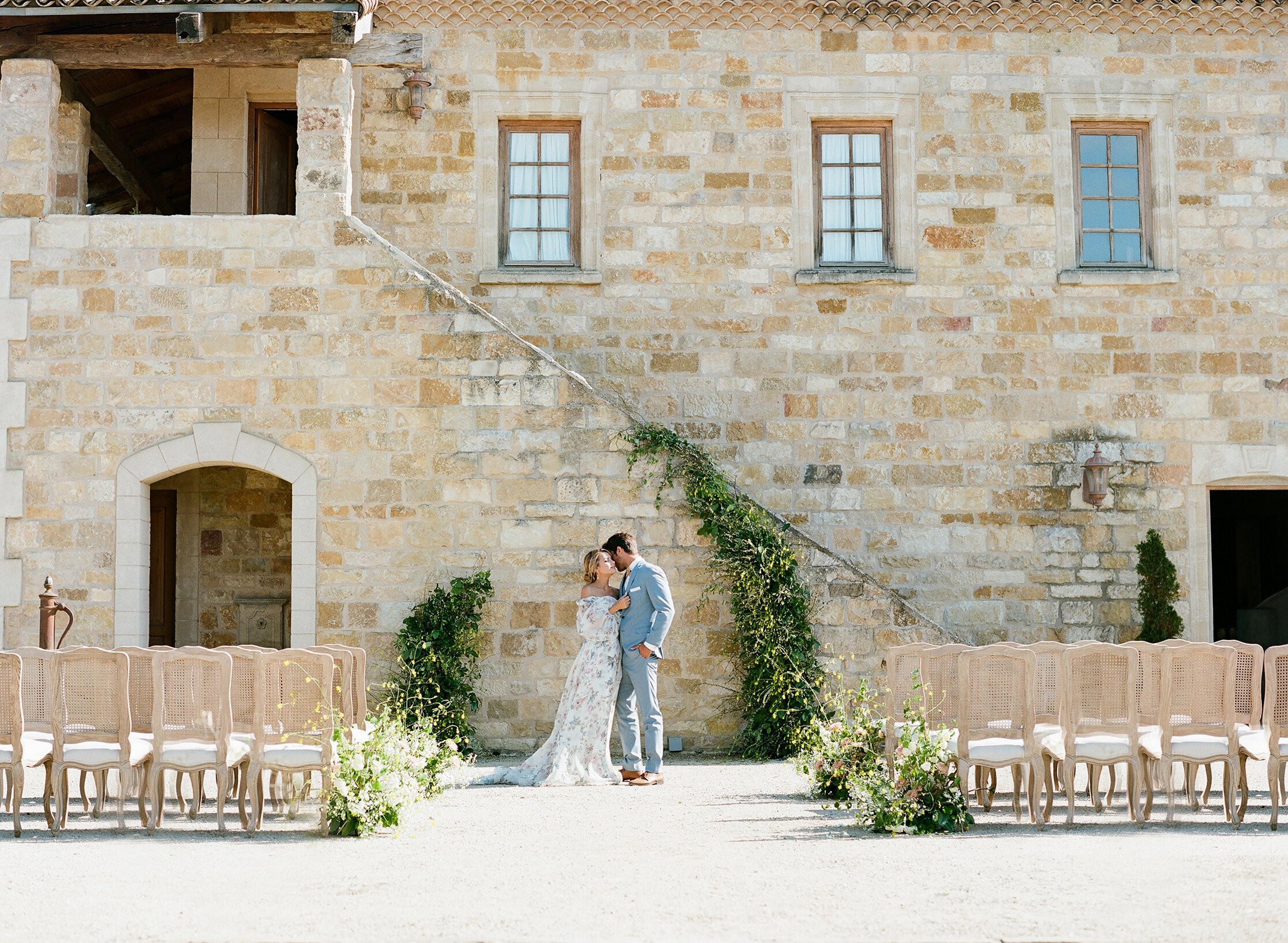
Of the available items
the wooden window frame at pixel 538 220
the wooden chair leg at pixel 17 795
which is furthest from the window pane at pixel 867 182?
the wooden chair leg at pixel 17 795

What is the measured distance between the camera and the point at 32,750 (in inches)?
268

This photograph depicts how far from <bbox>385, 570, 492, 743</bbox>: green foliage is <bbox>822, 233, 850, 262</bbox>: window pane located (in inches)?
162

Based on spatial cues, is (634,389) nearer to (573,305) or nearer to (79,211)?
(573,305)

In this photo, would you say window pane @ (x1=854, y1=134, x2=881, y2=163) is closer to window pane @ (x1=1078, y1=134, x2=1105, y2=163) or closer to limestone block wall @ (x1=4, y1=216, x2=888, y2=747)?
window pane @ (x1=1078, y1=134, x2=1105, y2=163)

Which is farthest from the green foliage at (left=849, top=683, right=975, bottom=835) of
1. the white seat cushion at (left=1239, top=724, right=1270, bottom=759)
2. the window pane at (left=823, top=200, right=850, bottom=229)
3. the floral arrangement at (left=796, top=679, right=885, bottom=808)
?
the window pane at (left=823, top=200, right=850, bottom=229)

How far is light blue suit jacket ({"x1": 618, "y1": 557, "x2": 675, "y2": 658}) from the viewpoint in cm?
898

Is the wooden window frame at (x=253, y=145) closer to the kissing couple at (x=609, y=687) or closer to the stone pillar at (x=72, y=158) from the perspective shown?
the stone pillar at (x=72, y=158)

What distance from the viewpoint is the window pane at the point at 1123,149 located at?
40.4 ft

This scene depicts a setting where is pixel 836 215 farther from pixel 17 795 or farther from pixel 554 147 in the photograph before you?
pixel 17 795

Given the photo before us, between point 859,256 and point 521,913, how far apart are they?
8324 mm

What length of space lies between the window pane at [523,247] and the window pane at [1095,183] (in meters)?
4.71

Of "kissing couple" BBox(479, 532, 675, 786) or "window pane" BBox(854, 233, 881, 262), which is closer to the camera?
"kissing couple" BBox(479, 532, 675, 786)

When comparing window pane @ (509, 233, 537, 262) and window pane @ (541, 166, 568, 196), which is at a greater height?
window pane @ (541, 166, 568, 196)

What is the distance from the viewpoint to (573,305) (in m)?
11.9
